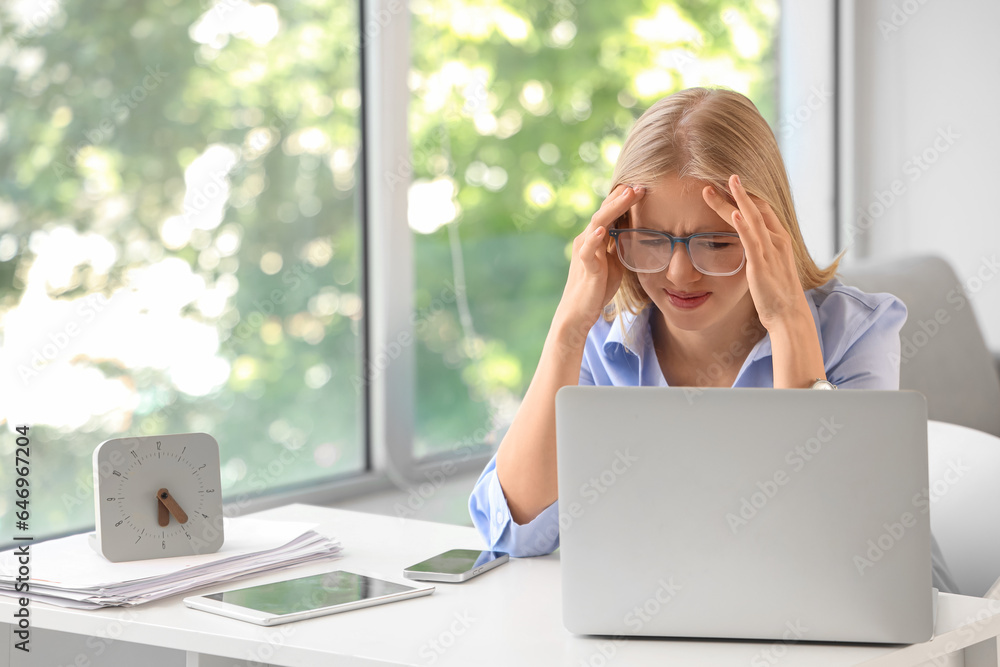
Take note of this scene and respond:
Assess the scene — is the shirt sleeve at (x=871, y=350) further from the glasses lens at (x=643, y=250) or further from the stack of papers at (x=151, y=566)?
the stack of papers at (x=151, y=566)

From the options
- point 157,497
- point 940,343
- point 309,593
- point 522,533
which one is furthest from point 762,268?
point 940,343

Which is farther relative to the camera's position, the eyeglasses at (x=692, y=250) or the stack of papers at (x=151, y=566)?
the eyeglasses at (x=692, y=250)

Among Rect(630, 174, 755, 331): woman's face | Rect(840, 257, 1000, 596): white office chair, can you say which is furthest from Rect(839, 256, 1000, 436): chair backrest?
Rect(630, 174, 755, 331): woman's face

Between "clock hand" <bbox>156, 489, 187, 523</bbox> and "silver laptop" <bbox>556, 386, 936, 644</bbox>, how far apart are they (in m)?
0.48

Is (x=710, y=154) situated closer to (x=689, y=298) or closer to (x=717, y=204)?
(x=717, y=204)

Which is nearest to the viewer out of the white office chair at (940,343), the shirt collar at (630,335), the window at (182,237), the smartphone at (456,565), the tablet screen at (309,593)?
the tablet screen at (309,593)

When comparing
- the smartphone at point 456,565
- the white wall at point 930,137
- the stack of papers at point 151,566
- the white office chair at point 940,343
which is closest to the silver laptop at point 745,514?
the smartphone at point 456,565

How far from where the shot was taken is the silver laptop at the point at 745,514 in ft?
2.52

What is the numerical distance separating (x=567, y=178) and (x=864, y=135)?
1.38 m

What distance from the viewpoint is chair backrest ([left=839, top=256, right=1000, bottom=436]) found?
7.30 ft

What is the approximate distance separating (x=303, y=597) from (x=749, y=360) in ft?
2.27

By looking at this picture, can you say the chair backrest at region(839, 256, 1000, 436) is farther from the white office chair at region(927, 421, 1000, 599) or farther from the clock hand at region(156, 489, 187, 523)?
the clock hand at region(156, 489, 187, 523)

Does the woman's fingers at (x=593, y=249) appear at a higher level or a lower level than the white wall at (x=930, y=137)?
lower

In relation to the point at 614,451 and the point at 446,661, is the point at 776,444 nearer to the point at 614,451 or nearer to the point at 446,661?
the point at 614,451
